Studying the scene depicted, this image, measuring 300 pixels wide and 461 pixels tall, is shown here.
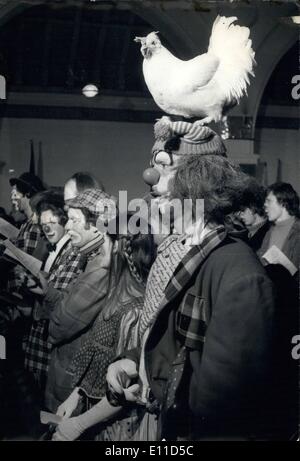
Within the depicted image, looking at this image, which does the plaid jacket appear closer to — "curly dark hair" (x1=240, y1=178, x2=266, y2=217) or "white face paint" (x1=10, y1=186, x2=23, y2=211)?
"curly dark hair" (x1=240, y1=178, x2=266, y2=217)

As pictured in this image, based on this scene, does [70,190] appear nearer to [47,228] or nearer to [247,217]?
[47,228]

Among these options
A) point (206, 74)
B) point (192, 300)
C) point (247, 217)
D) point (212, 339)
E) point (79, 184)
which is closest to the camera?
point (212, 339)

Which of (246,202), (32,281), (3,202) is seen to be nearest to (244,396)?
(246,202)

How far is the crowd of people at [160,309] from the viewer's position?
2502 mm

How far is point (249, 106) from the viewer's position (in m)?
3.18

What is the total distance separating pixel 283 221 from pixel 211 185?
60 centimetres

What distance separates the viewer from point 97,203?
3.05 meters

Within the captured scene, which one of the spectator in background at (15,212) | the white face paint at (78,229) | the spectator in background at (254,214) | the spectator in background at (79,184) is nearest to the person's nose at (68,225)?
the white face paint at (78,229)

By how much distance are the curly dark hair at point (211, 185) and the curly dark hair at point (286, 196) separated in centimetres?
45

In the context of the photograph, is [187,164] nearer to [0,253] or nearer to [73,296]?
[73,296]

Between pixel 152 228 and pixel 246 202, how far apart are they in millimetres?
412

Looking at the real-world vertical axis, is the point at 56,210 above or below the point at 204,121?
below

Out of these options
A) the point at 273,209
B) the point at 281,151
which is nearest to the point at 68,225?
the point at 273,209

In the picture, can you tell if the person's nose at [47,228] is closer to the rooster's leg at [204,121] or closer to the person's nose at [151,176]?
the person's nose at [151,176]
